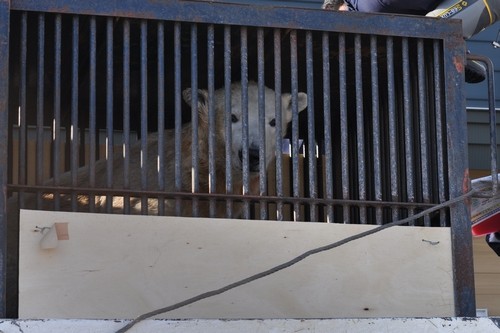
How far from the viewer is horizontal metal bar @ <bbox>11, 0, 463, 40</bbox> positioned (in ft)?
10.8

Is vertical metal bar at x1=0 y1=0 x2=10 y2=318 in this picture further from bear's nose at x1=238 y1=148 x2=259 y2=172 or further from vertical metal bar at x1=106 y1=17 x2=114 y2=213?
bear's nose at x1=238 y1=148 x2=259 y2=172

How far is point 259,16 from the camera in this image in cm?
339

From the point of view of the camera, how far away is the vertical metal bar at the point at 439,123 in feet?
11.4

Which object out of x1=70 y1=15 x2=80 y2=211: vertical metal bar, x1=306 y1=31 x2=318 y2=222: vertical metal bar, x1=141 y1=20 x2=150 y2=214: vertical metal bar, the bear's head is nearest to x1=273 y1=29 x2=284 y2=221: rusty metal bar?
x1=306 y1=31 x2=318 y2=222: vertical metal bar

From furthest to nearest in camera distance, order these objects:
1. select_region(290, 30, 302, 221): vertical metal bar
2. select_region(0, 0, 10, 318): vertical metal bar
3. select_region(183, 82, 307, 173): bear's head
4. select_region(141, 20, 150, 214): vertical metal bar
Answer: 1. select_region(183, 82, 307, 173): bear's head
2. select_region(290, 30, 302, 221): vertical metal bar
3. select_region(141, 20, 150, 214): vertical metal bar
4. select_region(0, 0, 10, 318): vertical metal bar

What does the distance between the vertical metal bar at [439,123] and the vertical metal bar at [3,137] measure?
1579 millimetres

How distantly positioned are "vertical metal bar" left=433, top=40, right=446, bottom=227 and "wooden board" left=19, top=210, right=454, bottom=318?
0.18 meters

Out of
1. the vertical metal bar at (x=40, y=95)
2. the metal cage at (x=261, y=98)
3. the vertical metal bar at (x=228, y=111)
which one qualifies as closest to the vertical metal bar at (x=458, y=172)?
the metal cage at (x=261, y=98)

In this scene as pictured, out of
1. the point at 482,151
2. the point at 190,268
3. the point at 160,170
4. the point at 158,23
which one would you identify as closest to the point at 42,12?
the point at 158,23

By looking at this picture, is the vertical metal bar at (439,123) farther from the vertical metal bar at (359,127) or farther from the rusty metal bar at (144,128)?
the rusty metal bar at (144,128)

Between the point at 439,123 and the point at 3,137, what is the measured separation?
1.59m

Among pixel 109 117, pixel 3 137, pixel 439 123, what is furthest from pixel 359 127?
pixel 3 137

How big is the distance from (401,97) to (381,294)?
101 centimetres

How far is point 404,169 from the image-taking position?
12.5ft
